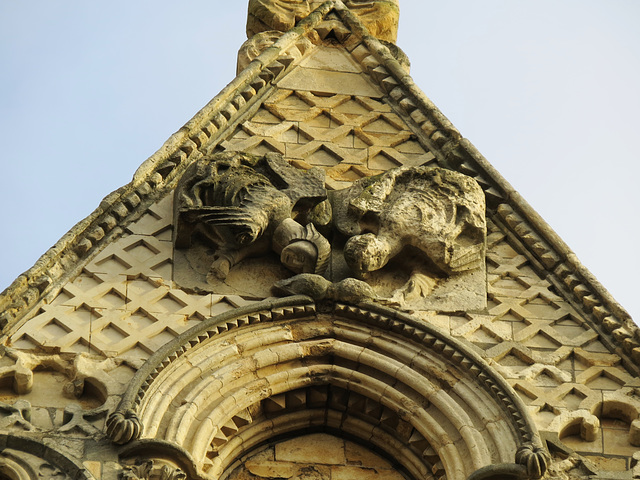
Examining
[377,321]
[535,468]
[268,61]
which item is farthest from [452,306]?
[268,61]

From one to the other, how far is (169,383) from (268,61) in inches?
151

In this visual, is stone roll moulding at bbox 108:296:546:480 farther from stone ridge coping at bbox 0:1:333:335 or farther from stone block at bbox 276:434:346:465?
stone ridge coping at bbox 0:1:333:335

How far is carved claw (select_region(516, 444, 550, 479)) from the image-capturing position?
42.2 feet

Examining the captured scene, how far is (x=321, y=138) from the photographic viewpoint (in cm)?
1570

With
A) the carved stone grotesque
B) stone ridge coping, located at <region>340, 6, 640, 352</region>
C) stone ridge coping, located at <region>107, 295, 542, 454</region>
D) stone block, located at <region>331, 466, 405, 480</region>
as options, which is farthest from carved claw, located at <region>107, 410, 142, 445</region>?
stone ridge coping, located at <region>340, 6, 640, 352</region>

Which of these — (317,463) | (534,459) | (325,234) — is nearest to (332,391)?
(317,463)

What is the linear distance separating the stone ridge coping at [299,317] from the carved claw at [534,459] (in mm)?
79

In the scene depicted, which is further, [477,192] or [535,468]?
[477,192]

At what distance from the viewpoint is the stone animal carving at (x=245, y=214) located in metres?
14.3

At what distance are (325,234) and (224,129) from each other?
1.52m

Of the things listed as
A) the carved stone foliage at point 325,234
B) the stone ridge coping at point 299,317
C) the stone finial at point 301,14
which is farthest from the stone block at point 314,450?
the stone finial at point 301,14

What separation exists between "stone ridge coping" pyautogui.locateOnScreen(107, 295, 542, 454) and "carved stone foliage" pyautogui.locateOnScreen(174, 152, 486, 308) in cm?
17

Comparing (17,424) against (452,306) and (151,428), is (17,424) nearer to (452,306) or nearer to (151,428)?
(151,428)

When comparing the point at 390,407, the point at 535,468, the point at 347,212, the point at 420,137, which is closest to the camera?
the point at 535,468
